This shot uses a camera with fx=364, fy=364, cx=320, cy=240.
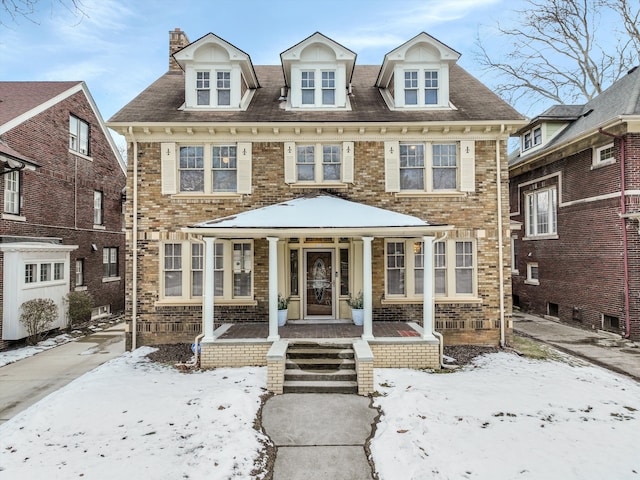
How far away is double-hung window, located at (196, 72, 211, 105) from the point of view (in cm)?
1061

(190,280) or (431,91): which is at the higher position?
(431,91)

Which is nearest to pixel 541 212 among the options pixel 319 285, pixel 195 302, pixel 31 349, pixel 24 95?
pixel 319 285

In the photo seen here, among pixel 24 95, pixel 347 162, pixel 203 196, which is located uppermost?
pixel 24 95

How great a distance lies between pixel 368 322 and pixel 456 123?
5.81m

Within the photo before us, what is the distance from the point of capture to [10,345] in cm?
1126

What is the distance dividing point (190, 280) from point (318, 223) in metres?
4.36

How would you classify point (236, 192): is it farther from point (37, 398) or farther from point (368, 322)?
point (37, 398)

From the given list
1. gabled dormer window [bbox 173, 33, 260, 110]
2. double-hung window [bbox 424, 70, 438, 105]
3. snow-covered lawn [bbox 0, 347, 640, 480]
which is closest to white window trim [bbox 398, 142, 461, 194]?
double-hung window [bbox 424, 70, 438, 105]

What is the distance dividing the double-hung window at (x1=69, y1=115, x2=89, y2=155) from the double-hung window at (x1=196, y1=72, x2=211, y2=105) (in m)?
7.55

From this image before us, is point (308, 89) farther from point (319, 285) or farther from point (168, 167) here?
point (319, 285)

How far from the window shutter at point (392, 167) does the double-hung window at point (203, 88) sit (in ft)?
17.7

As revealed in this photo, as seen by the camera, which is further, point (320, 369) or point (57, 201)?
point (57, 201)

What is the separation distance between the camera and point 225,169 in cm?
1028

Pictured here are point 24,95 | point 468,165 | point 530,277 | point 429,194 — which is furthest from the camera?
point 530,277
